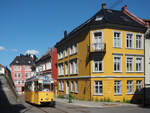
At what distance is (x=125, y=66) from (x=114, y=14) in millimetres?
8453

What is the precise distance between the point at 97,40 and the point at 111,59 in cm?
326

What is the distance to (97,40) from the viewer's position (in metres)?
27.0

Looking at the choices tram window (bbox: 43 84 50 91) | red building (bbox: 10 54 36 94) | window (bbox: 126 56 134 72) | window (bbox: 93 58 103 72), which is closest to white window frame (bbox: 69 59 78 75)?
window (bbox: 93 58 103 72)

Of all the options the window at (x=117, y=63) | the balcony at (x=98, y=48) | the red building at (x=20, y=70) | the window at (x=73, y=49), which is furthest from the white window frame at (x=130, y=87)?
the red building at (x=20, y=70)

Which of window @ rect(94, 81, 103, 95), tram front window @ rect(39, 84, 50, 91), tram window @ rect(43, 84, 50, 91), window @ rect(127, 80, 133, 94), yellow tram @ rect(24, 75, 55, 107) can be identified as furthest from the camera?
window @ rect(127, 80, 133, 94)

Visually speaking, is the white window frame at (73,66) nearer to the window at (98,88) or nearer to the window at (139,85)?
the window at (98,88)

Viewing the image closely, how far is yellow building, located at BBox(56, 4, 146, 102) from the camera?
85.5 feet

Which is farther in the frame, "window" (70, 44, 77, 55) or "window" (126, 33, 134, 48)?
"window" (70, 44, 77, 55)

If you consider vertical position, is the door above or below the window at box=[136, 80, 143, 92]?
above

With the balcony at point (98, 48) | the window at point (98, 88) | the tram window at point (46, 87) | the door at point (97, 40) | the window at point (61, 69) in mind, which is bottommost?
the window at point (98, 88)

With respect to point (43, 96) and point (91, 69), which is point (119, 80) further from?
point (43, 96)

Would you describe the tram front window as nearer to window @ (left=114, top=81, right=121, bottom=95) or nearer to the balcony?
the balcony

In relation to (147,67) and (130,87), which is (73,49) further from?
(147,67)

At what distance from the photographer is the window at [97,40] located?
26250 millimetres
